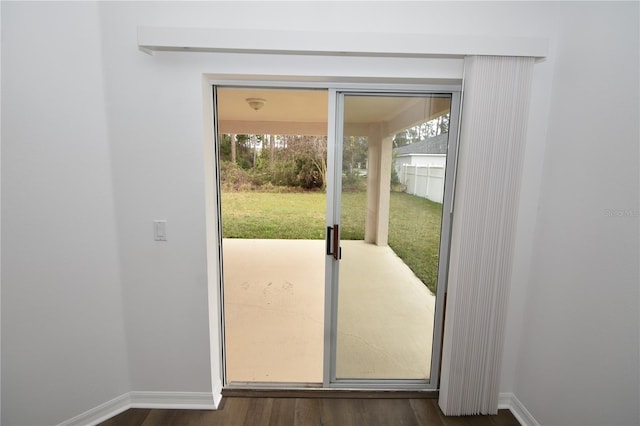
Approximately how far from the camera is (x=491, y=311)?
1738 mm

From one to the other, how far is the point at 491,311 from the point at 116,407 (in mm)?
2413

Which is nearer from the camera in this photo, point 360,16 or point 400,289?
point 360,16

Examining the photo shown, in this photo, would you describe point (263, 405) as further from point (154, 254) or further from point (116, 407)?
point (154, 254)

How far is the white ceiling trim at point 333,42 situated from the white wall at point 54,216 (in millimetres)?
431

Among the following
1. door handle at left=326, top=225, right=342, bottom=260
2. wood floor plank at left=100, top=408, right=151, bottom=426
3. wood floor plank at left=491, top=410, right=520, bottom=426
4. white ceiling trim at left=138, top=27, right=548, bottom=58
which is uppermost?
white ceiling trim at left=138, top=27, right=548, bottom=58

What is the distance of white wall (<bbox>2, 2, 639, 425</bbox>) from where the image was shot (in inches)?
52.4

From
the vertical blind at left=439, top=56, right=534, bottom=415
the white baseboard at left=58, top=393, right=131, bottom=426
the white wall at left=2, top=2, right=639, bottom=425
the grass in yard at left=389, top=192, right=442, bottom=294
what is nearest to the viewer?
the white wall at left=2, top=2, right=639, bottom=425

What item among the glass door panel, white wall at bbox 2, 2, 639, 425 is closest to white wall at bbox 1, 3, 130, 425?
white wall at bbox 2, 2, 639, 425

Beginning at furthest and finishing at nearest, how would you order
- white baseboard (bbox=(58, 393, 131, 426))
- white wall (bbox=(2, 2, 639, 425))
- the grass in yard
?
the grass in yard → white baseboard (bbox=(58, 393, 131, 426)) → white wall (bbox=(2, 2, 639, 425))

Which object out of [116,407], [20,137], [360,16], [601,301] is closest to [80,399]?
[116,407]

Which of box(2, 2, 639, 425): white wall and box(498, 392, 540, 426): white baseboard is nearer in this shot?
box(2, 2, 639, 425): white wall

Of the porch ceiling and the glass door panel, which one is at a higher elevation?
the porch ceiling

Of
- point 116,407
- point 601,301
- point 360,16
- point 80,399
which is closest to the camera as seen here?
point 601,301

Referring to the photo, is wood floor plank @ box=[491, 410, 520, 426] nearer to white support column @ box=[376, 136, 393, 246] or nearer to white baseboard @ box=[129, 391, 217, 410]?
white support column @ box=[376, 136, 393, 246]
